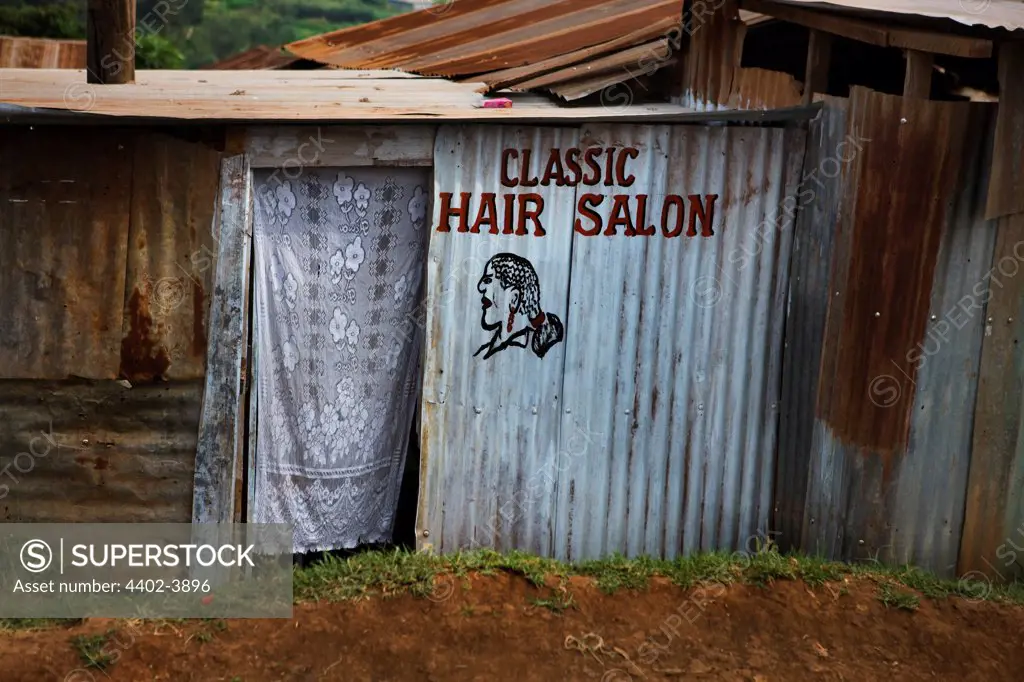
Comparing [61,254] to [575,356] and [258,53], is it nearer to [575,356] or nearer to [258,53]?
[575,356]

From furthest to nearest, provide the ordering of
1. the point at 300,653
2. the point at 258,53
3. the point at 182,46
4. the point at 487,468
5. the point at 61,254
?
the point at 182,46
the point at 258,53
the point at 487,468
the point at 61,254
the point at 300,653

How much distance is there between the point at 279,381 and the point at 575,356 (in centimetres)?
162

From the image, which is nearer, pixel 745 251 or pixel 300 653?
pixel 300 653

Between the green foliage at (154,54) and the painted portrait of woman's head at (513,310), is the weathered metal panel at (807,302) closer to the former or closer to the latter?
the painted portrait of woman's head at (513,310)

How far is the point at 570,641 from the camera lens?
5.79 meters

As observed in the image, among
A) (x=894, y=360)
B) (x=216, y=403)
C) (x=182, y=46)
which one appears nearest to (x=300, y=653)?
(x=216, y=403)

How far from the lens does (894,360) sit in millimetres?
6047

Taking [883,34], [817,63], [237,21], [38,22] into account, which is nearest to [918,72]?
[883,34]

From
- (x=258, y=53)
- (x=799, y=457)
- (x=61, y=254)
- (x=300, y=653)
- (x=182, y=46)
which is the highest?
(x=182, y=46)

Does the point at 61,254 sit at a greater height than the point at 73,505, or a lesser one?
greater

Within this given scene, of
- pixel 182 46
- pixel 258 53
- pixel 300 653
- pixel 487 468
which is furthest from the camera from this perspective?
pixel 182 46

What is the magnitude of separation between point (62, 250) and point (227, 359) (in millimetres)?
1007

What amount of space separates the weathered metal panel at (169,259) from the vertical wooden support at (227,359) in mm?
68

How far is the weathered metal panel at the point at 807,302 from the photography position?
6.12 m
